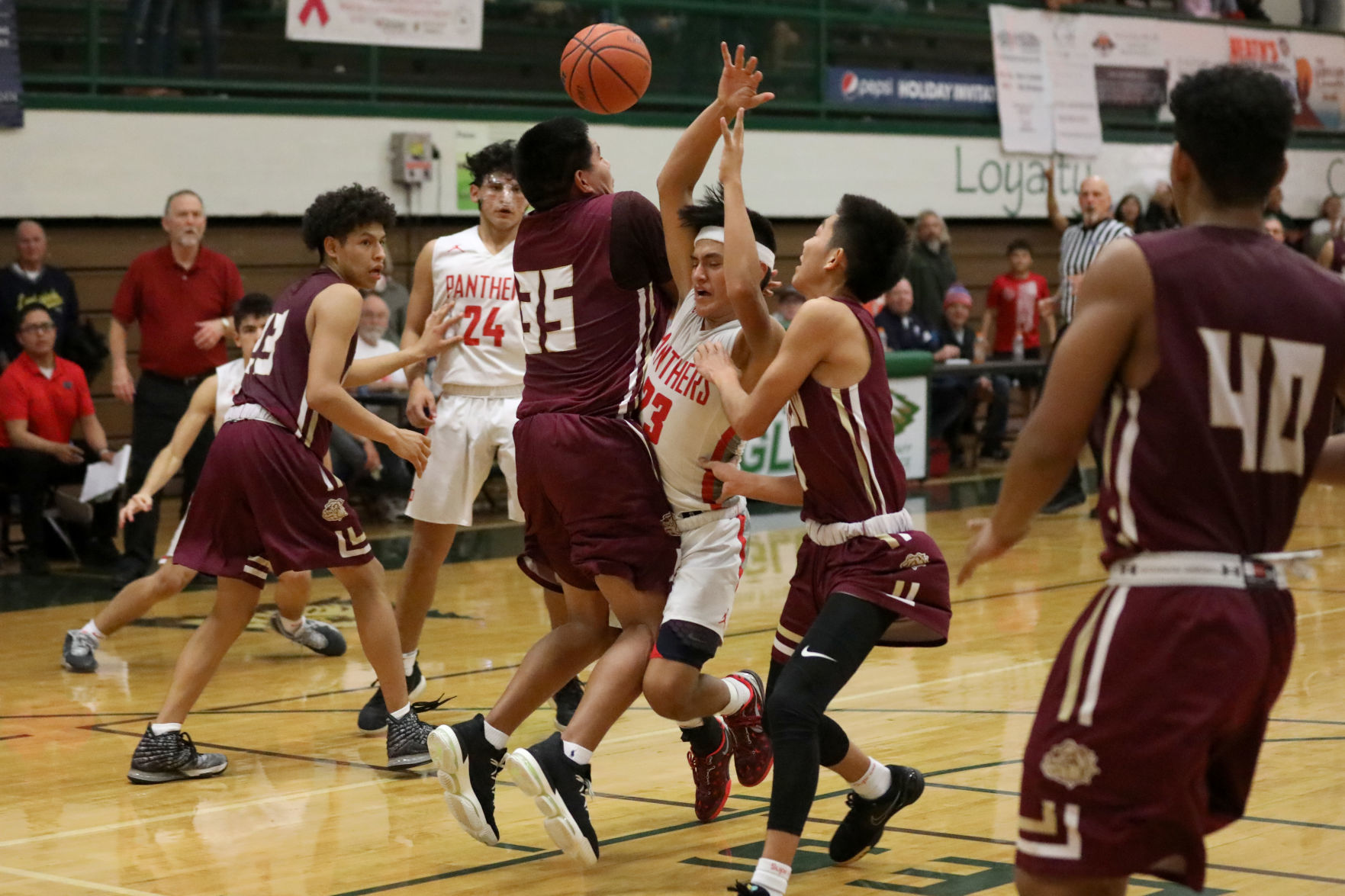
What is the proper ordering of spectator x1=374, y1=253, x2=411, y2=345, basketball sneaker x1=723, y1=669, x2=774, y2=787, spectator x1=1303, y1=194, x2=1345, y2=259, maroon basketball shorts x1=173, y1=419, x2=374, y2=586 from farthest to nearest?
spectator x1=1303, y1=194, x2=1345, y2=259
spectator x1=374, y1=253, x2=411, y2=345
maroon basketball shorts x1=173, y1=419, x2=374, y2=586
basketball sneaker x1=723, y1=669, x2=774, y2=787

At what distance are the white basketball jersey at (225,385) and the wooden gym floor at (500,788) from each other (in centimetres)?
113

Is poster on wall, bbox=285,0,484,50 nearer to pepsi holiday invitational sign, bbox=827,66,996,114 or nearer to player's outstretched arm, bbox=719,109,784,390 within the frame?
pepsi holiday invitational sign, bbox=827,66,996,114

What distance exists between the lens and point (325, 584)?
9797mm

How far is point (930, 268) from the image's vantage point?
50.5ft

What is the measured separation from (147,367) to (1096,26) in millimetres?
11885

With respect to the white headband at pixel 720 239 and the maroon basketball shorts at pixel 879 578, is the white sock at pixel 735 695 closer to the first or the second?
the maroon basketball shorts at pixel 879 578

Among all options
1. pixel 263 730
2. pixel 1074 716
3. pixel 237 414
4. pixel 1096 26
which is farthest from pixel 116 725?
pixel 1096 26

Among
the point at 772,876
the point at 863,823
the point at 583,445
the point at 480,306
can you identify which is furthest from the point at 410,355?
the point at 772,876

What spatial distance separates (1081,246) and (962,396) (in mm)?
3262

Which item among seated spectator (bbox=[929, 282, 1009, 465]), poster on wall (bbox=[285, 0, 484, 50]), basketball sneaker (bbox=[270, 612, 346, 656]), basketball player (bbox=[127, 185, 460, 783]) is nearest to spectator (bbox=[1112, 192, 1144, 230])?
seated spectator (bbox=[929, 282, 1009, 465])

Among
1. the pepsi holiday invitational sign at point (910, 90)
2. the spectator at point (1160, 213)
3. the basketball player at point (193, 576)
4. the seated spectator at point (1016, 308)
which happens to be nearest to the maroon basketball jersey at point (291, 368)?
the basketball player at point (193, 576)

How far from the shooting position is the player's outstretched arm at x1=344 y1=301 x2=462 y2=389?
575 centimetres

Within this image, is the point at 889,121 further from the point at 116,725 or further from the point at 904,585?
the point at 904,585

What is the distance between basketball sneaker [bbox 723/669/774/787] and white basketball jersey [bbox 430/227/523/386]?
7.20 feet
